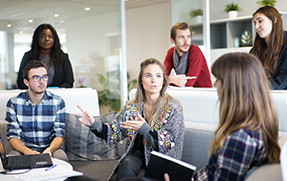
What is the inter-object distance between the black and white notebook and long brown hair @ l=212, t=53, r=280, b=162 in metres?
0.29

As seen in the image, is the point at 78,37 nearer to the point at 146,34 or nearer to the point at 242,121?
the point at 146,34

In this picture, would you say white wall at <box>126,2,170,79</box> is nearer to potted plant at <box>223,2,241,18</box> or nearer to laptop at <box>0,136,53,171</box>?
potted plant at <box>223,2,241,18</box>

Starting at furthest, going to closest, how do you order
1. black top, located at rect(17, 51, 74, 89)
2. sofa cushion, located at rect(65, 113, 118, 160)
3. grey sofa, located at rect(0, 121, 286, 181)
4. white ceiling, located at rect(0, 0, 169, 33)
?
white ceiling, located at rect(0, 0, 169, 33) < black top, located at rect(17, 51, 74, 89) < sofa cushion, located at rect(65, 113, 118, 160) < grey sofa, located at rect(0, 121, 286, 181)

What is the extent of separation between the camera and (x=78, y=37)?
4.53 metres

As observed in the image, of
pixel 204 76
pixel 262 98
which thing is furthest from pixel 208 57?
pixel 262 98

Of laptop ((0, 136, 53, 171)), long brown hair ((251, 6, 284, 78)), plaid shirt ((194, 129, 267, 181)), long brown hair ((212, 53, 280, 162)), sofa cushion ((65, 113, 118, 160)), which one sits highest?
long brown hair ((251, 6, 284, 78))

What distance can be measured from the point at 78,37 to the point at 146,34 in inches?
112

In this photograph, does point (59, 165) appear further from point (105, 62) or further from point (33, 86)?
point (105, 62)

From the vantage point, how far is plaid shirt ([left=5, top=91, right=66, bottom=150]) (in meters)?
2.60

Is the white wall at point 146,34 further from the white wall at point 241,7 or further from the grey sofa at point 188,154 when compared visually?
the grey sofa at point 188,154

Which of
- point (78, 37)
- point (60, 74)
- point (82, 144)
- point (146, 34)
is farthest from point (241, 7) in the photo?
point (82, 144)

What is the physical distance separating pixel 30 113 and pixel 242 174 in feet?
6.19

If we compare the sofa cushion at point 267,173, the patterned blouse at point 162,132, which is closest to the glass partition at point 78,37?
the patterned blouse at point 162,132

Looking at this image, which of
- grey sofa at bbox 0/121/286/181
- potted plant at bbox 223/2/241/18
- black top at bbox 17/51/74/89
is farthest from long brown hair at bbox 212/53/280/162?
potted plant at bbox 223/2/241/18
